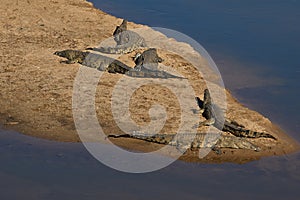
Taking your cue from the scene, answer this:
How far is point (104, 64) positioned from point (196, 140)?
469 centimetres

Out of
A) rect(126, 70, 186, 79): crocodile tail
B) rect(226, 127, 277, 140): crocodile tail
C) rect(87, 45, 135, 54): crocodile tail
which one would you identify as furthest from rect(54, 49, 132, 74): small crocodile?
rect(226, 127, 277, 140): crocodile tail

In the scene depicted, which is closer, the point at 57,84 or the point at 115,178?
the point at 115,178

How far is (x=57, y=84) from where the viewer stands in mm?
15406

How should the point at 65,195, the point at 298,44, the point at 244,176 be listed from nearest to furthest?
the point at 65,195, the point at 244,176, the point at 298,44

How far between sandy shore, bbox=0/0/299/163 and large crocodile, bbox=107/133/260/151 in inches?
5.9

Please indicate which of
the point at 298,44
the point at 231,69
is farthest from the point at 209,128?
the point at 298,44

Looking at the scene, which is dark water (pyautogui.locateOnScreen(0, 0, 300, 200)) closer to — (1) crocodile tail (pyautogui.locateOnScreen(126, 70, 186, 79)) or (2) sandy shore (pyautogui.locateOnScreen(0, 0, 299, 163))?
(2) sandy shore (pyautogui.locateOnScreen(0, 0, 299, 163))

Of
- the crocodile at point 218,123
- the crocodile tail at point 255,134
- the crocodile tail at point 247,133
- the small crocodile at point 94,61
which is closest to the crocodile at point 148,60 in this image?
the small crocodile at point 94,61

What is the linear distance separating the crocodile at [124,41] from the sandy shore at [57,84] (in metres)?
0.37

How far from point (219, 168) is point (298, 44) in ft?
29.5

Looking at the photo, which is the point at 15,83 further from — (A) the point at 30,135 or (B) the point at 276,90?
(B) the point at 276,90

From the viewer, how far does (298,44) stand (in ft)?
65.5

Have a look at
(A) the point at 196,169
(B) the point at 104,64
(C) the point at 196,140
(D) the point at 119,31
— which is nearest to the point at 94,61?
(B) the point at 104,64

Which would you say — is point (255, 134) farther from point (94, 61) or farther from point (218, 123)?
point (94, 61)
